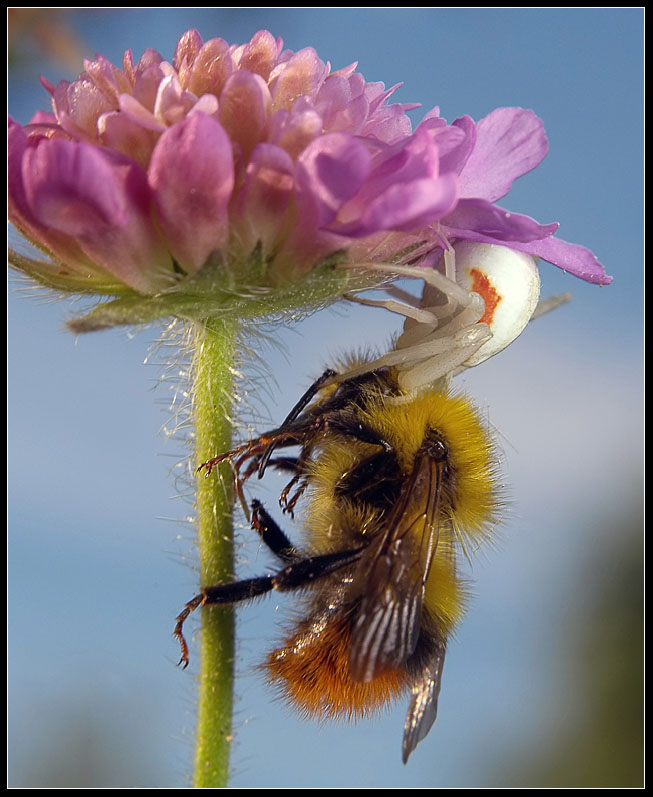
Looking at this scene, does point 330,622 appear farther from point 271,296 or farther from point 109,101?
point 109,101

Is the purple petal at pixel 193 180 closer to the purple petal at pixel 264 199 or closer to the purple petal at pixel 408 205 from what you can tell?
the purple petal at pixel 264 199

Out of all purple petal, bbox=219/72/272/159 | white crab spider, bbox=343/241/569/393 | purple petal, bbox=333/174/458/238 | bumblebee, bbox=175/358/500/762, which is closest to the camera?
purple petal, bbox=333/174/458/238

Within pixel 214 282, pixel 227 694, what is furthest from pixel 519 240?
pixel 227 694

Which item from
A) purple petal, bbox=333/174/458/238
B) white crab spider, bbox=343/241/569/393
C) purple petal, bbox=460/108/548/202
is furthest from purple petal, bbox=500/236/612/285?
purple petal, bbox=333/174/458/238

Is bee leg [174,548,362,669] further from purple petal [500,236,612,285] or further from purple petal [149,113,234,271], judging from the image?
purple petal [500,236,612,285]

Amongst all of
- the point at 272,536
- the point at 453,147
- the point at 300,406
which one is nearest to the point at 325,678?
the point at 272,536

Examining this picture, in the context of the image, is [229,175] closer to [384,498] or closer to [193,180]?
[193,180]
